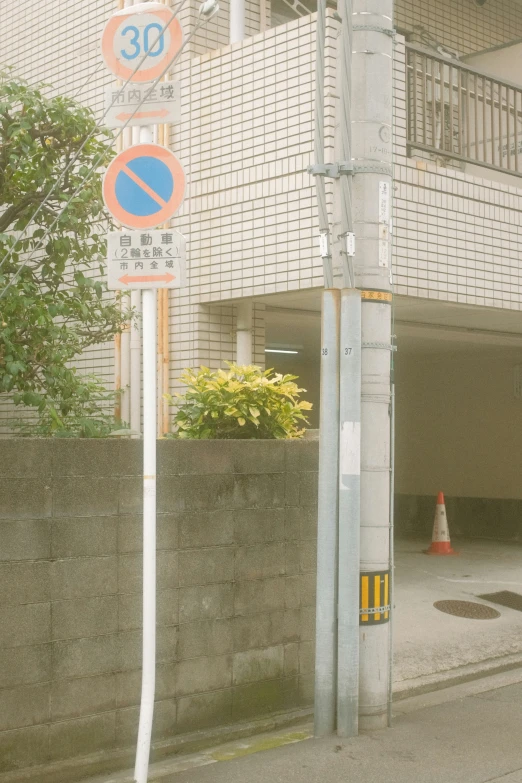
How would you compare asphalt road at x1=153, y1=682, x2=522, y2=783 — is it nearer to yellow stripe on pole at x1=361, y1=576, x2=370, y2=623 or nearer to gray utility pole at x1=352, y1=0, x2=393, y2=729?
gray utility pole at x1=352, y1=0, x2=393, y2=729

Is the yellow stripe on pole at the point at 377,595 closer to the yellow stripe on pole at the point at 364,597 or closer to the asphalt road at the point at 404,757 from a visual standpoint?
the yellow stripe on pole at the point at 364,597

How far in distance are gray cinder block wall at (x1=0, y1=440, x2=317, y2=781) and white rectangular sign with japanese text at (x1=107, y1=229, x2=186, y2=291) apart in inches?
36.8

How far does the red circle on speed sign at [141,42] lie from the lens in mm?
4723

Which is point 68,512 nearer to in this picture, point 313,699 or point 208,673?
point 208,673

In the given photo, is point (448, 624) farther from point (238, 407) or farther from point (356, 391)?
point (356, 391)

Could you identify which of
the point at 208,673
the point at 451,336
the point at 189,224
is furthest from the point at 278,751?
the point at 451,336

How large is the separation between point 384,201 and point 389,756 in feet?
10.5

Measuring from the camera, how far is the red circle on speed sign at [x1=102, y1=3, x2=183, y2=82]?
4.72 m

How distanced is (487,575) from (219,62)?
20.6 feet

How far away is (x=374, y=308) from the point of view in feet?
18.0

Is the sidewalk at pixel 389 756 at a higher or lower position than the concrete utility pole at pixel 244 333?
lower

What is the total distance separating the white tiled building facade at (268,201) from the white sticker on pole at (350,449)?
2.24 m

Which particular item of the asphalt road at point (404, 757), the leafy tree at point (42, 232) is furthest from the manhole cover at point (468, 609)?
the leafy tree at point (42, 232)

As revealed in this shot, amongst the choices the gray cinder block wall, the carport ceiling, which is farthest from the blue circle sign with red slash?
the carport ceiling
